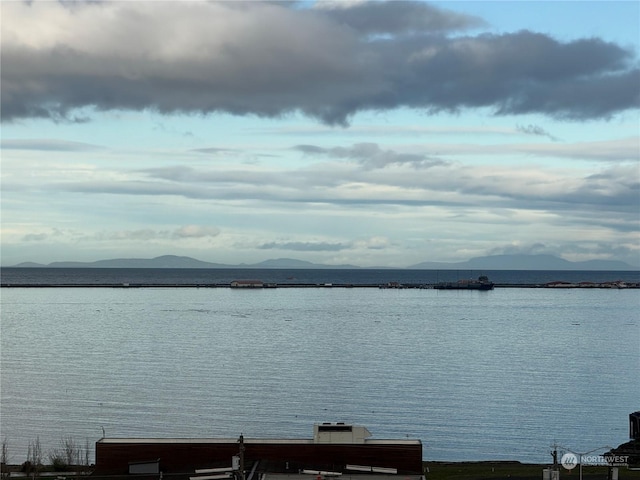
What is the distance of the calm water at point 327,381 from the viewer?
6081cm

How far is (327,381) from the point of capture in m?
81.4

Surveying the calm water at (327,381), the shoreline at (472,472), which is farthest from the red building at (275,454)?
the calm water at (327,381)

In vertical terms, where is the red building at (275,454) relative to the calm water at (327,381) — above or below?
above

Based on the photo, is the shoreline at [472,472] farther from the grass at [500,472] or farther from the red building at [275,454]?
the red building at [275,454]

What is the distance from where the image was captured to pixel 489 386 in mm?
79375

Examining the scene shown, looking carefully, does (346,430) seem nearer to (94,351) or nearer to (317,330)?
(94,351)

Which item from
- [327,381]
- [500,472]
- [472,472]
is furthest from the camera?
[327,381]

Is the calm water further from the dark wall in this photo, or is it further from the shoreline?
the dark wall

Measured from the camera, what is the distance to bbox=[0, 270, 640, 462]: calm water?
6081 cm

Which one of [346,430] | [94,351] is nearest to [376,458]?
[346,430]
